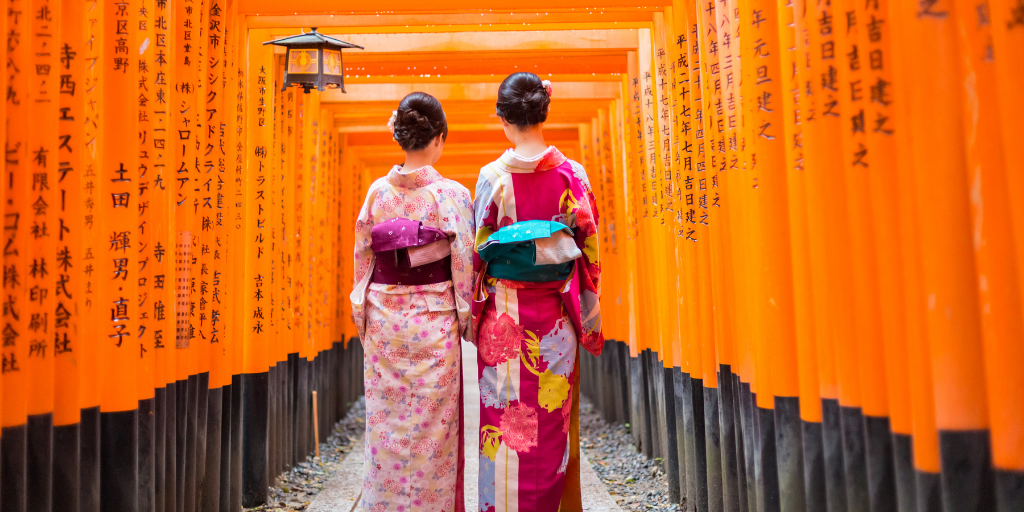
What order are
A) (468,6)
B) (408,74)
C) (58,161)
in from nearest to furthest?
(58,161) < (468,6) < (408,74)

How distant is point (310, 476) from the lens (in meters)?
6.57

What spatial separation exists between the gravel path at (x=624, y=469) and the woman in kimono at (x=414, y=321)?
76.0 inches

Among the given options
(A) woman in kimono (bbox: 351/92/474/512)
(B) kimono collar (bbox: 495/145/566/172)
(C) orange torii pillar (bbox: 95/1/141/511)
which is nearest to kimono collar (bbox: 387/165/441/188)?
(A) woman in kimono (bbox: 351/92/474/512)

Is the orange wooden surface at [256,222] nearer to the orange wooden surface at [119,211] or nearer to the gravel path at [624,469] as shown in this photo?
the orange wooden surface at [119,211]

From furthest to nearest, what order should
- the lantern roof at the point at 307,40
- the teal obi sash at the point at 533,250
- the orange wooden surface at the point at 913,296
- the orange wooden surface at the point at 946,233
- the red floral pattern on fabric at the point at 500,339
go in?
the lantern roof at the point at 307,40 < the red floral pattern on fabric at the point at 500,339 < the teal obi sash at the point at 533,250 < the orange wooden surface at the point at 913,296 < the orange wooden surface at the point at 946,233

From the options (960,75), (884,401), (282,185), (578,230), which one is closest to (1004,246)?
(960,75)

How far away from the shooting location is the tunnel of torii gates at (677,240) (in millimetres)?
1869

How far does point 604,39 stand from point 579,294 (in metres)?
3.43

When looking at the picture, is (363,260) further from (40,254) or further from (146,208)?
(40,254)

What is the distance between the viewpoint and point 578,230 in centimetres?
378

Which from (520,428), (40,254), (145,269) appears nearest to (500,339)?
(520,428)

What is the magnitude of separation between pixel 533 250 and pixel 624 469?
147 inches

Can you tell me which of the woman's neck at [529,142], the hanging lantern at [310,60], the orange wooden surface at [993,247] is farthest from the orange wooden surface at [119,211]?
the orange wooden surface at [993,247]

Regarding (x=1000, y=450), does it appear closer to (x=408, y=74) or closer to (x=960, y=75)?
(x=960, y=75)
